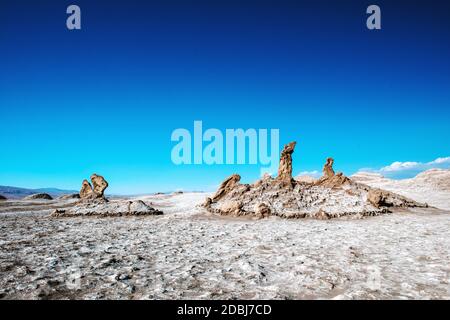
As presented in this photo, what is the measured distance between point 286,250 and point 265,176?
1670cm

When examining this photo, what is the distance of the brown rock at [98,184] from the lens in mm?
30527

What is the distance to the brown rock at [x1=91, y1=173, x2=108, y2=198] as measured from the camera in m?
30.5

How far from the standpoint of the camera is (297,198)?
2522 cm

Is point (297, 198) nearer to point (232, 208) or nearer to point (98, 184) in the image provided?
point (232, 208)

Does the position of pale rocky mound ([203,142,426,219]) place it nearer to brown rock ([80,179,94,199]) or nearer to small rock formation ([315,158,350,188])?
small rock formation ([315,158,350,188])

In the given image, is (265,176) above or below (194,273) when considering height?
above

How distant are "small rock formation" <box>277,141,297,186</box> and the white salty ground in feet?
35.7

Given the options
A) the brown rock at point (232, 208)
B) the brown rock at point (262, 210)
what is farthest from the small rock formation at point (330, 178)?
the brown rock at point (232, 208)

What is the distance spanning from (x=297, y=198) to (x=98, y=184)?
64.4 feet

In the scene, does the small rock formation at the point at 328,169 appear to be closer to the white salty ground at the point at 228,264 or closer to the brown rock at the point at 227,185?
the brown rock at the point at 227,185
